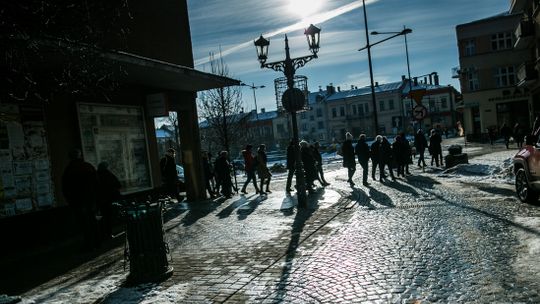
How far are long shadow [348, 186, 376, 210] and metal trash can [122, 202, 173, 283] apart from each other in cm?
589

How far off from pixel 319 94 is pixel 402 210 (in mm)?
78756

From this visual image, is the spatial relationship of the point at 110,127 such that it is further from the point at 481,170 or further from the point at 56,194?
the point at 481,170

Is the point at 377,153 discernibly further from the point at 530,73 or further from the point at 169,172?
the point at 530,73

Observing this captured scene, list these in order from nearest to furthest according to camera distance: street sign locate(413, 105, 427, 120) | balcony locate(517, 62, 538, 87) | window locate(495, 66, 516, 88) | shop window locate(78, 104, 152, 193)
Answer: shop window locate(78, 104, 152, 193)
street sign locate(413, 105, 427, 120)
balcony locate(517, 62, 538, 87)
window locate(495, 66, 516, 88)

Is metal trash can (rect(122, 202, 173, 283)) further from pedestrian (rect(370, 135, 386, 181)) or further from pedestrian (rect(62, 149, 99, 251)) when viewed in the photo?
pedestrian (rect(370, 135, 386, 181))

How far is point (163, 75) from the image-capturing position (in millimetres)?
11391

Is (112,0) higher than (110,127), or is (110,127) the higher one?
(112,0)

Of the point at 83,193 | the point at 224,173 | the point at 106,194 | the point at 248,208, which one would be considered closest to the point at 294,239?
the point at 83,193

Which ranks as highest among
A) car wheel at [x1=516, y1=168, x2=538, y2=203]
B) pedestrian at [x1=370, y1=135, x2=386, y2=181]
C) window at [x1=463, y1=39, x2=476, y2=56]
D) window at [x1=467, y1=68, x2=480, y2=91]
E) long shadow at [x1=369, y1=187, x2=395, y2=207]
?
window at [x1=463, y1=39, x2=476, y2=56]

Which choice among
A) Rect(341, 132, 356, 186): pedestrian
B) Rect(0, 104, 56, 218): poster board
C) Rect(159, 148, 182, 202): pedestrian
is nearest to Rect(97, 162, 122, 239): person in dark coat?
Rect(0, 104, 56, 218): poster board

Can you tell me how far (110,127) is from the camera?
11.5m

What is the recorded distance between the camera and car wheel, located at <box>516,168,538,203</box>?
9.20 meters

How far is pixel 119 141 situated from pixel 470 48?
39.4 m

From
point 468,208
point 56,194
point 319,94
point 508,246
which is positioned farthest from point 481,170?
point 319,94
